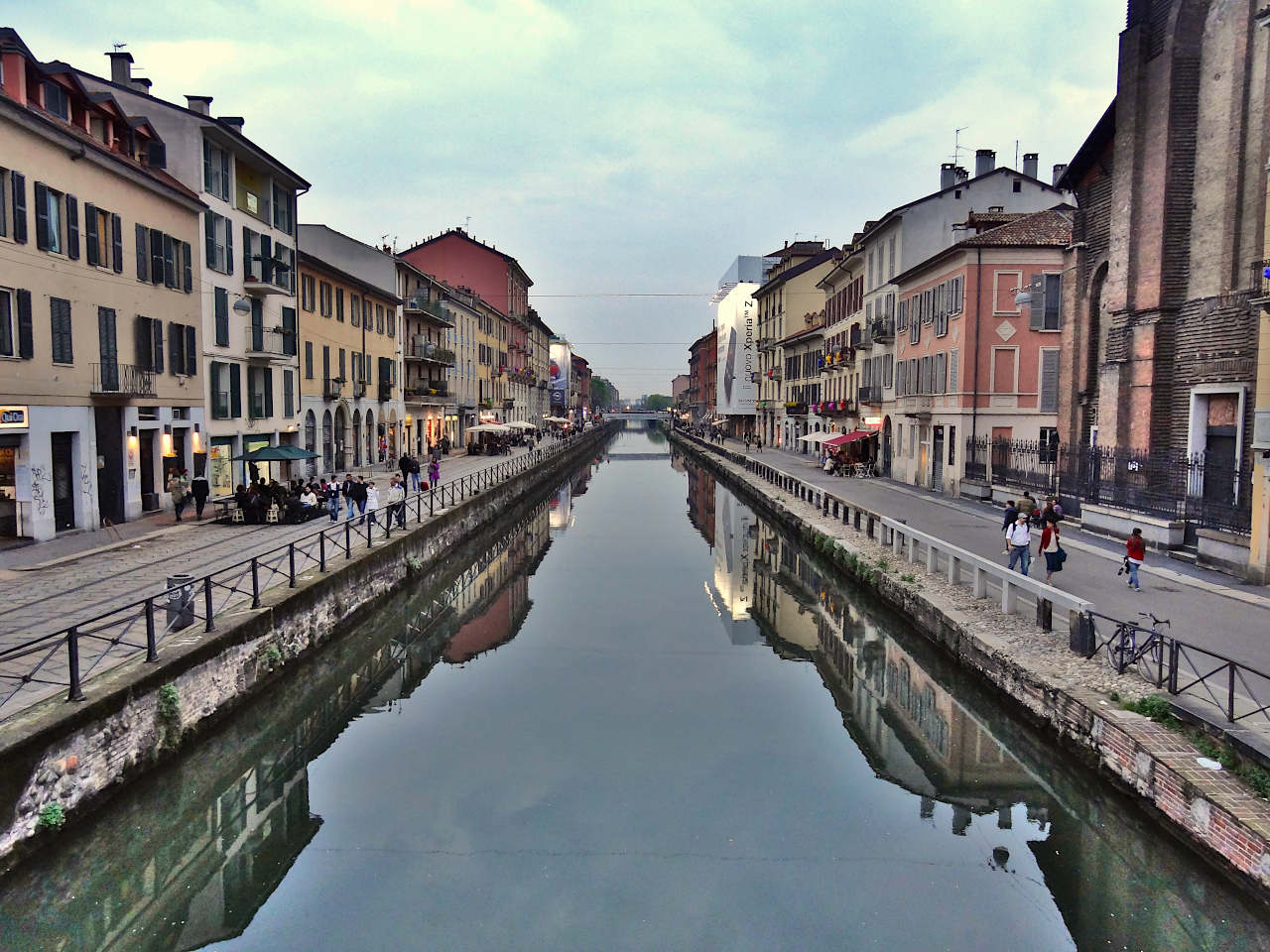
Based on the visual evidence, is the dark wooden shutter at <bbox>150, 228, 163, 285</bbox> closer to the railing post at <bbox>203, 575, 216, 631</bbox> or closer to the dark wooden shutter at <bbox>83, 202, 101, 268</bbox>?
the dark wooden shutter at <bbox>83, 202, 101, 268</bbox>

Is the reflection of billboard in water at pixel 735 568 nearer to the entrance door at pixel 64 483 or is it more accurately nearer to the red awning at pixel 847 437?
the red awning at pixel 847 437

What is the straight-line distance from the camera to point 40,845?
24.2 ft

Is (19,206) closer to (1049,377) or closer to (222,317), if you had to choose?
(222,317)

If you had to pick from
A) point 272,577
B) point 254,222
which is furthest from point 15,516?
point 254,222

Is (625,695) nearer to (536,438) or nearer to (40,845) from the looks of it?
(40,845)

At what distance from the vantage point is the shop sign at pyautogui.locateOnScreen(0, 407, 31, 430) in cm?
1617

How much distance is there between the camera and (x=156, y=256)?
2164 centimetres

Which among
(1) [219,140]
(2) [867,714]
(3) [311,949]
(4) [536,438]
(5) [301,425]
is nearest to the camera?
(3) [311,949]

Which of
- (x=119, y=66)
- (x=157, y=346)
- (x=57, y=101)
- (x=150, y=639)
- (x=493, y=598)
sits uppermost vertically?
(x=119, y=66)

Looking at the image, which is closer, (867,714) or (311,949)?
(311,949)

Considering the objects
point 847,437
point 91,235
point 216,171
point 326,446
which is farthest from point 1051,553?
point 326,446

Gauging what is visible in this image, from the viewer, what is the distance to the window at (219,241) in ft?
81.5

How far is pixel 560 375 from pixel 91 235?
4300 inches

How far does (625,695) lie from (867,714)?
372 centimetres
